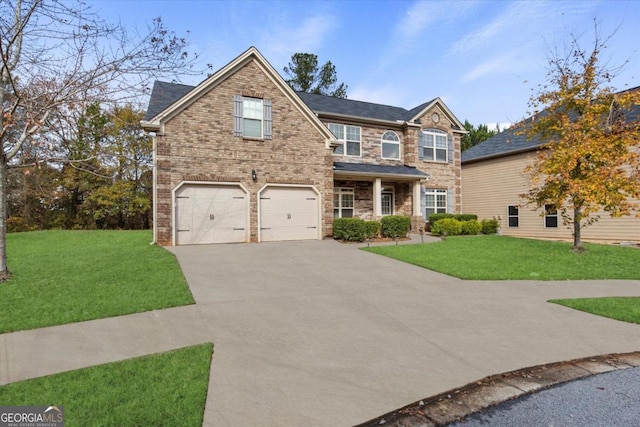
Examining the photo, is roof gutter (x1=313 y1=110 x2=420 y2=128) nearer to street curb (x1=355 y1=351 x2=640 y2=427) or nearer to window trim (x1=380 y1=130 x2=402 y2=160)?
window trim (x1=380 y1=130 x2=402 y2=160)

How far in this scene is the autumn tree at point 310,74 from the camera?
39656mm

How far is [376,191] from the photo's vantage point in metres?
17.6

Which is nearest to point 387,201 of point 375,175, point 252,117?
point 375,175

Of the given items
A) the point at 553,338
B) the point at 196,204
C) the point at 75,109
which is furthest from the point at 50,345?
the point at 196,204

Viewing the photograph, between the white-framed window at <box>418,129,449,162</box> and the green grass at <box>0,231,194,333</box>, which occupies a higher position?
the white-framed window at <box>418,129,449,162</box>

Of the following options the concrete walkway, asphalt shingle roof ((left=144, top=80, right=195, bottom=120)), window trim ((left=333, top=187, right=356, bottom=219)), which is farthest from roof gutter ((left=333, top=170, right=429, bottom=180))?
the concrete walkway

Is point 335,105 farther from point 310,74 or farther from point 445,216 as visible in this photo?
point 310,74

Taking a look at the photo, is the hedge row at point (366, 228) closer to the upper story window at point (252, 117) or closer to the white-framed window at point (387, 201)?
the white-framed window at point (387, 201)

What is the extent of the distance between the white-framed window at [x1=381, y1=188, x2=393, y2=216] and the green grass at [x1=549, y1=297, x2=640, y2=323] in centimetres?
1364

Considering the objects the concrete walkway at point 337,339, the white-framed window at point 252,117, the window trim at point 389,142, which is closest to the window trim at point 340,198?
the window trim at point 389,142

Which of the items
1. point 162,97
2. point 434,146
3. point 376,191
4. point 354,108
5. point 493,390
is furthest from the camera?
point 434,146

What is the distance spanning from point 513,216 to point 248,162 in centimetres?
1531

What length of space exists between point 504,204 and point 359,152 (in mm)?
9271

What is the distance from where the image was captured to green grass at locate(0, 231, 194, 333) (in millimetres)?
5398
